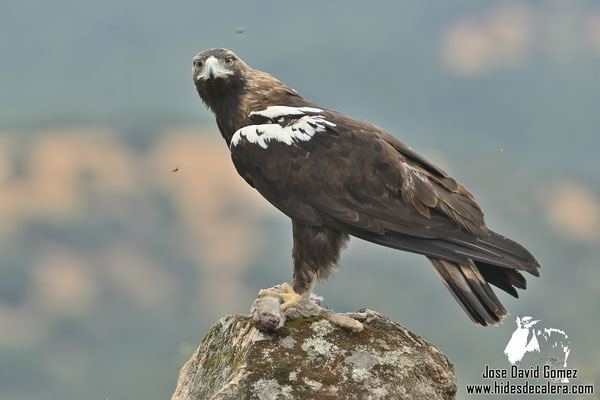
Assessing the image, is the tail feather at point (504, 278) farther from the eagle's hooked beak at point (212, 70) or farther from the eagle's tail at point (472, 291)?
Answer: the eagle's hooked beak at point (212, 70)

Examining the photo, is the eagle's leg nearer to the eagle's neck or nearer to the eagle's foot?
the eagle's foot

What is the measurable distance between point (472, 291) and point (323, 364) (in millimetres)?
1483

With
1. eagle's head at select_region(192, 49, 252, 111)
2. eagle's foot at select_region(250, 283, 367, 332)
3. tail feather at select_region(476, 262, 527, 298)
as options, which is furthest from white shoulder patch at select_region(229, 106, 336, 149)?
tail feather at select_region(476, 262, 527, 298)

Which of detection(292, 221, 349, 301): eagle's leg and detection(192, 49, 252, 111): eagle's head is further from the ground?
detection(192, 49, 252, 111): eagle's head

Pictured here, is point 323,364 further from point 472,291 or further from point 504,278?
→ point 504,278

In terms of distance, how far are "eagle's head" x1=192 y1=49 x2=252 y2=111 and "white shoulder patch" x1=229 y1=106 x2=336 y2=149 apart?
537 mm

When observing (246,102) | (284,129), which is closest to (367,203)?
(284,129)

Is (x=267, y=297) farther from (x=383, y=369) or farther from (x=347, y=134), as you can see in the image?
(x=347, y=134)

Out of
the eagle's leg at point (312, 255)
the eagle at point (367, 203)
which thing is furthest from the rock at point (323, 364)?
the eagle at point (367, 203)

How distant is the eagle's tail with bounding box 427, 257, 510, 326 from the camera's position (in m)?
6.93

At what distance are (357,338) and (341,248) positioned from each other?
0.91 meters

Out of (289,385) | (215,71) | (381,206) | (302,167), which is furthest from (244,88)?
(289,385)

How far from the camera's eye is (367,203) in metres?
7.28

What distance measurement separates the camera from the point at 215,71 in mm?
7938
